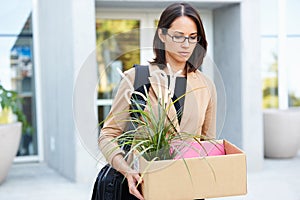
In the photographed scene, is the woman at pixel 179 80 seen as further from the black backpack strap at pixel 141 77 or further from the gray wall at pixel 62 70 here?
A: the gray wall at pixel 62 70

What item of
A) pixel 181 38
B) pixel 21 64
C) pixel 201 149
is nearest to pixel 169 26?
pixel 181 38

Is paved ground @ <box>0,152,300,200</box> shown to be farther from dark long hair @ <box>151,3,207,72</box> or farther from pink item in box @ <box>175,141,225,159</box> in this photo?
dark long hair @ <box>151,3,207,72</box>

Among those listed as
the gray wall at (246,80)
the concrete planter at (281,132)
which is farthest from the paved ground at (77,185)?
the gray wall at (246,80)

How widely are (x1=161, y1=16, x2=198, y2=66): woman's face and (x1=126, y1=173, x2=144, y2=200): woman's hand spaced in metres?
0.33

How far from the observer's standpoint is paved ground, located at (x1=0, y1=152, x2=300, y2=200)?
4.29 metres

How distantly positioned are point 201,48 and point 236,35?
157 inches

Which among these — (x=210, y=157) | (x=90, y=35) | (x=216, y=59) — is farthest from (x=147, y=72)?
(x=216, y=59)

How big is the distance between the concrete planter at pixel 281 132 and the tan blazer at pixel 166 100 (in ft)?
14.5

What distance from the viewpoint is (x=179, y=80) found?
4.41 ft

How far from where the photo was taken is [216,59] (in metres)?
5.75

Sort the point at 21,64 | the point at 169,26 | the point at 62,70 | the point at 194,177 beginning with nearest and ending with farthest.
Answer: the point at 194,177 → the point at 169,26 → the point at 62,70 → the point at 21,64

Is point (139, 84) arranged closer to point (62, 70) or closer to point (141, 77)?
point (141, 77)

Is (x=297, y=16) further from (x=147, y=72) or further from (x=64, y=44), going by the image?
(x=147, y=72)

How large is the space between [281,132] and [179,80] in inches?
178
